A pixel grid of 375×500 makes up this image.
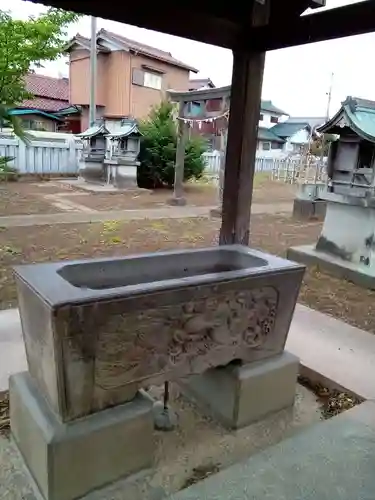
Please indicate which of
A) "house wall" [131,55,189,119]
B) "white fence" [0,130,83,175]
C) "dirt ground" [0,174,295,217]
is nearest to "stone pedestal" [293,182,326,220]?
"dirt ground" [0,174,295,217]

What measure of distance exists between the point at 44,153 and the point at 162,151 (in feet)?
11.2

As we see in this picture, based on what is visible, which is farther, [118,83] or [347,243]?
[118,83]

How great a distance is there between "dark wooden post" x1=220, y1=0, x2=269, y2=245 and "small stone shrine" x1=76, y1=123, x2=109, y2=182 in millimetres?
9042

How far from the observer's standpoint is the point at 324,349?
2631 millimetres

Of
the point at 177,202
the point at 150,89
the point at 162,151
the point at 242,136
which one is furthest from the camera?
the point at 150,89

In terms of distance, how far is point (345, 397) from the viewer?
2.15 metres

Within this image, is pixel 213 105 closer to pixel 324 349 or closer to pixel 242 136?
pixel 242 136

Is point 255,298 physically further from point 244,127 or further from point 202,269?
point 244,127

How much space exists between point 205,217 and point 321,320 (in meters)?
4.68

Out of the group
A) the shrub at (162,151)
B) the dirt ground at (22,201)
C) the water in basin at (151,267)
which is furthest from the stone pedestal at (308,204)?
the water in basin at (151,267)

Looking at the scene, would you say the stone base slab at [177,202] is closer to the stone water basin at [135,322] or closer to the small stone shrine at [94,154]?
the small stone shrine at [94,154]

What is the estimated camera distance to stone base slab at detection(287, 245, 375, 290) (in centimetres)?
415

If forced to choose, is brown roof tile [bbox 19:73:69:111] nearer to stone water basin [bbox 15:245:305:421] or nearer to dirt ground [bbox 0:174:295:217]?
dirt ground [bbox 0:174:295:217]

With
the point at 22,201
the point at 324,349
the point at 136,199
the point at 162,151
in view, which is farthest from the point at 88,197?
the point at 324,349
